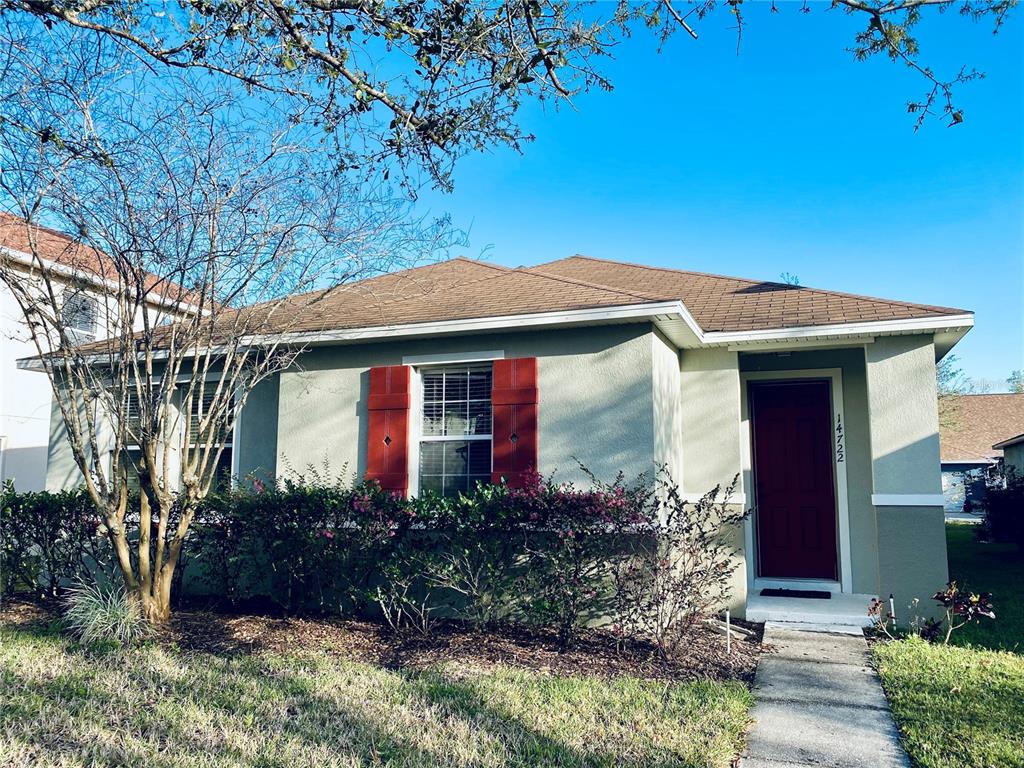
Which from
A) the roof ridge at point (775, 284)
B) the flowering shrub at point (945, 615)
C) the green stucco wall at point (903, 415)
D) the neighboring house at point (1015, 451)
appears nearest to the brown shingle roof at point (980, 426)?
the neighboring house at point (1015, 451)

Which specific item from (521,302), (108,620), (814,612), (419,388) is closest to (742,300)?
(521,302)

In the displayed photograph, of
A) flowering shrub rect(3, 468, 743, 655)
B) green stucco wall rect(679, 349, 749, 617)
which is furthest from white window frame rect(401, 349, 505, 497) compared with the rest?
green stucco wall rect(679, 349, 749, 617)

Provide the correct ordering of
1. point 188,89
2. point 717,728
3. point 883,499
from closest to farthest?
point 717,728, point 188,89, point 883,499

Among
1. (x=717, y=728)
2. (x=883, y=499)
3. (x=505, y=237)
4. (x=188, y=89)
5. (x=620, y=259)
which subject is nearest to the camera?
(x=717, y=728)

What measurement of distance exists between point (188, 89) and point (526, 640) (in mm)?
5770

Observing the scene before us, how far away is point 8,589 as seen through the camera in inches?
345

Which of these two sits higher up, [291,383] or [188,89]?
[188,89]

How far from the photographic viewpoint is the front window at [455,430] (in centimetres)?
780

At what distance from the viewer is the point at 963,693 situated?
4.98 metres

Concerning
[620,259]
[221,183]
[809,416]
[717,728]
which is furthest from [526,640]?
[620,259]

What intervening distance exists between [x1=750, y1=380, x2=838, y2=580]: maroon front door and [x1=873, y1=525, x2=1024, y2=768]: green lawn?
5.85ft

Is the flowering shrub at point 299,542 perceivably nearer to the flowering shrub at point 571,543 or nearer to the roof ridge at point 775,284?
the flowering shrub at point 571,543

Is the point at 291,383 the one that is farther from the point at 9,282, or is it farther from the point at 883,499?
the point at 883,499

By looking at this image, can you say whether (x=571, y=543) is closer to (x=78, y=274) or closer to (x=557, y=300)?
(x=557, y=300)
